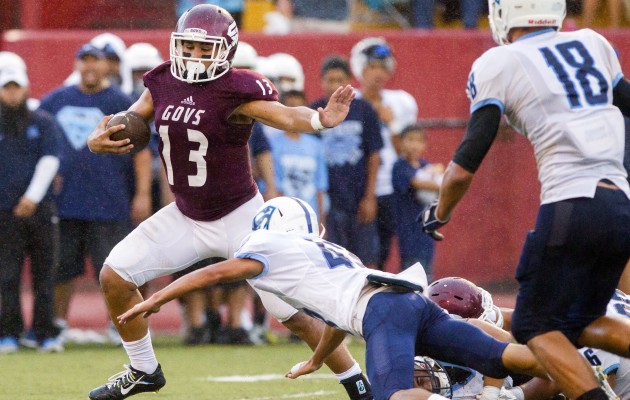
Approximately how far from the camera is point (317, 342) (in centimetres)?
575

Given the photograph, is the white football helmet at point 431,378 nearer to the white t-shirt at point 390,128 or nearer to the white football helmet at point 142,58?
the white t-shirt at point 390,128

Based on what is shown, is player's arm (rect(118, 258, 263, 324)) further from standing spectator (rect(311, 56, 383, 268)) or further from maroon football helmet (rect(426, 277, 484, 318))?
standing spectator (rect(311, 56, 383, 268))

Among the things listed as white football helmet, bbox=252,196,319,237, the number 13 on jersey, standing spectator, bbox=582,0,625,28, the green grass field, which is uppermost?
the number 13 on jersey

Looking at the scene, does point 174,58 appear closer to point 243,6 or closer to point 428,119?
point 428,119

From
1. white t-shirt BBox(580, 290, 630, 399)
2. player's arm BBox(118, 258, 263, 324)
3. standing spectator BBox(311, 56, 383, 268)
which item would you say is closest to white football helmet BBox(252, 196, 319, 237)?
player's arm BBox(118, 258, 263, 324)

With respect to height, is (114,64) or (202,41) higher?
(202,41)

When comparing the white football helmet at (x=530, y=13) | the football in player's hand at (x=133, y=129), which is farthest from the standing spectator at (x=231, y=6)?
the white football helmet at (x=530, y=13)

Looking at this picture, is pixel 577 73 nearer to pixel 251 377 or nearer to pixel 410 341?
pixel 410 341

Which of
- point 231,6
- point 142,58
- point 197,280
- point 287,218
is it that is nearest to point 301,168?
point 142,58

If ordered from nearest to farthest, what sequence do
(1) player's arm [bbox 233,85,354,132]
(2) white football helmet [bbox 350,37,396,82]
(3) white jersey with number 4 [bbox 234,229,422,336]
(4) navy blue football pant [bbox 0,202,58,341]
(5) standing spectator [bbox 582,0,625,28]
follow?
(3) white jersey with number 4 [bbox 234,229,422,336] → (1) player's arm [bbox 233,85,354,132] → (4) navy blue football pant [bbox 0,202,58,341] → (2) white football helmet [bbox 350,37,396,82] → (5) standing spectator [bbox 582,0,625,28]

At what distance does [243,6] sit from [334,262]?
7.14 meters

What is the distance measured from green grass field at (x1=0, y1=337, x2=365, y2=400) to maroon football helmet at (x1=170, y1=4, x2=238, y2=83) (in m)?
1.74

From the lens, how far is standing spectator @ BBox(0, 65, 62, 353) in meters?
8.66

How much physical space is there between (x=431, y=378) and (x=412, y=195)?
3.90 metres
